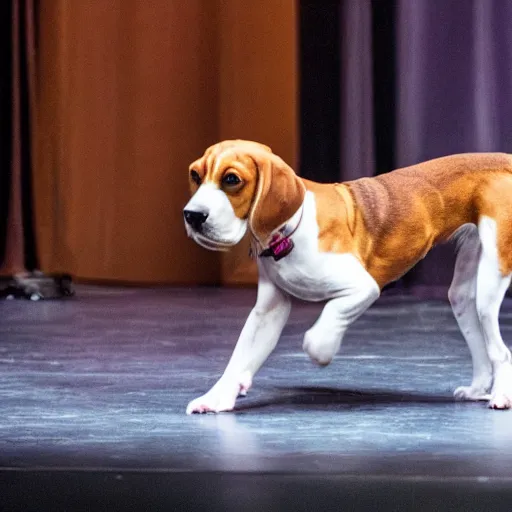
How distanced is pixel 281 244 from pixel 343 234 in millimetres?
129

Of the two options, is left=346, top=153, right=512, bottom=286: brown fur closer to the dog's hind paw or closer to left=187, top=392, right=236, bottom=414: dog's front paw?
the dog's hind paw

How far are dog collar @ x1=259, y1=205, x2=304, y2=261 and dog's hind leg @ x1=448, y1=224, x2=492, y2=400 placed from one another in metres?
0.41

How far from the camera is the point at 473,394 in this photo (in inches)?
88.0

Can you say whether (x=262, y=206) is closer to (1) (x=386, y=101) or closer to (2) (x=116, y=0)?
(1) (x=386, y=101)

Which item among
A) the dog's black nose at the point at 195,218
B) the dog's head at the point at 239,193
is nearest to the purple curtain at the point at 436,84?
the dog's head at the point at 239,193

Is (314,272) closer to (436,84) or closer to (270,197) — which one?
(270,197)

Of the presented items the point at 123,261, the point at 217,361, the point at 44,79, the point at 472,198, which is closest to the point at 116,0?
the point at 44,79

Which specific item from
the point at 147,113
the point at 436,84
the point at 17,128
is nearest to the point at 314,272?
the point at 436,84

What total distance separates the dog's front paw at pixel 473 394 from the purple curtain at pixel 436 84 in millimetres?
2493

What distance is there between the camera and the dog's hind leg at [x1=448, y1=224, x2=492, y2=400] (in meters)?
2.21

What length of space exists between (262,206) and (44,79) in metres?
4.24

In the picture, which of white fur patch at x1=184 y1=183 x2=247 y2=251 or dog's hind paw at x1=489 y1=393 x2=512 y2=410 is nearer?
white fur patch at x1=184 y1=183 x2=247 y2=251

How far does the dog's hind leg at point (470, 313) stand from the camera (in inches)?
87.1

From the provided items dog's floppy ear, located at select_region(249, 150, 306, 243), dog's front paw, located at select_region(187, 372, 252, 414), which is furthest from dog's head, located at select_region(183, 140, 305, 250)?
dog's front paw, located at select_region(187, 372, 252, 414)
